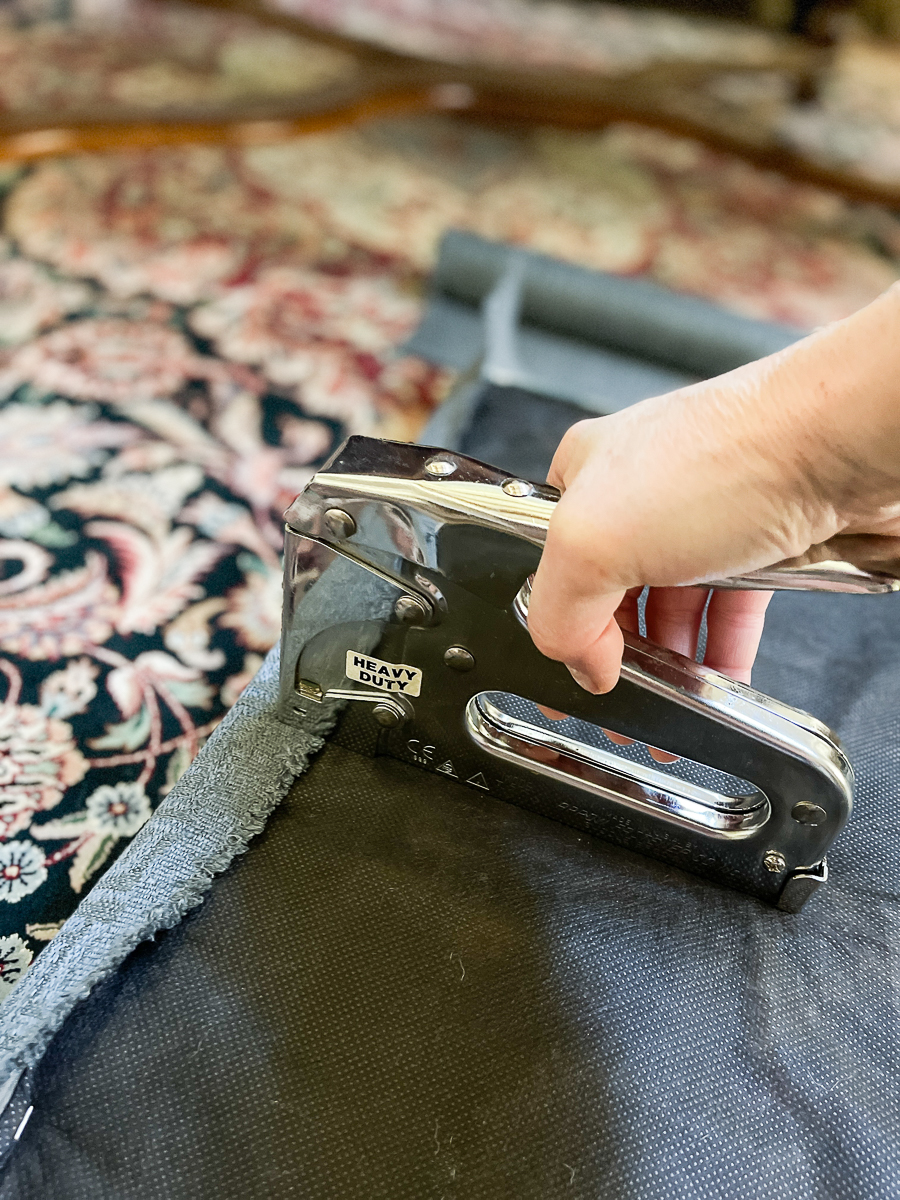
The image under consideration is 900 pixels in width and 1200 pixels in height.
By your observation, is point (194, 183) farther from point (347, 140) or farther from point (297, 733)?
point (297, 733)

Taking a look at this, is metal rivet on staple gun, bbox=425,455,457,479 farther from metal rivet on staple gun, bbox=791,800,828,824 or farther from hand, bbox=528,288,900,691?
metal rivet on staple gun, bbox=791,800,828,824

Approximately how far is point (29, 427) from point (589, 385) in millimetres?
447

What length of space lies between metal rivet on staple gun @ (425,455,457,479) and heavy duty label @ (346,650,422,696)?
97 mm

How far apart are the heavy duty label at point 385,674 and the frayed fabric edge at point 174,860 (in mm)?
36

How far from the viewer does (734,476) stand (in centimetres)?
31

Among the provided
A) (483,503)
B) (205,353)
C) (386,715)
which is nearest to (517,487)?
(483,503)

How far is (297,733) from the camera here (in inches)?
18.0

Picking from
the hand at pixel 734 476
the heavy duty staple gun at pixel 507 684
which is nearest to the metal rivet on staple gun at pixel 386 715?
the heavy duty staple gun at pixel 507 684

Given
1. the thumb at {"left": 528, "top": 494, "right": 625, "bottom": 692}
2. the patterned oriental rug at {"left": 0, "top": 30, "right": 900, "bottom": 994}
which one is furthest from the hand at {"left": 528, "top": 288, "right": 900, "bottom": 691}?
the patterned oriental rug at {"left": 0, "top": 30, "right": 900, "bottom": 994}

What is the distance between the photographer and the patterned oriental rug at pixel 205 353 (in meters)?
0.52

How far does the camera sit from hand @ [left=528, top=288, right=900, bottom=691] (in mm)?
299

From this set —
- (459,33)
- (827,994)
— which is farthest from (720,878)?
(459,33)

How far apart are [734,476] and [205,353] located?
630 millimetres

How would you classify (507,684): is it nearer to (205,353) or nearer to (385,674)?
(385,674)
